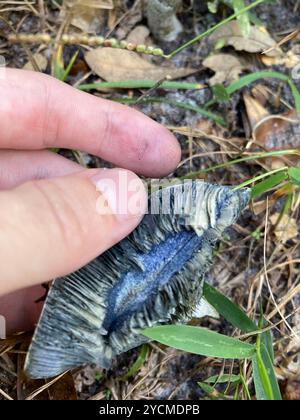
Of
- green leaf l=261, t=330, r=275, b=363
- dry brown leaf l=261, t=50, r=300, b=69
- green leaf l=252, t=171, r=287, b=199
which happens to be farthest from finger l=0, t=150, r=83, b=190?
dry brown leaf l=261, t=50, r=300, b=69

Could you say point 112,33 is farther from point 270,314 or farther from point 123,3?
point 270,314

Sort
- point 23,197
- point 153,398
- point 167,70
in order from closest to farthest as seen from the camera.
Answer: point 23,197 → point 153,398 → point 167,70

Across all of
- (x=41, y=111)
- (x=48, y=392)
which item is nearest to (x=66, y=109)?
(x=41, y=111)

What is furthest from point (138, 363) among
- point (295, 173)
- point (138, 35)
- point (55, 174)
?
point (138, 35)

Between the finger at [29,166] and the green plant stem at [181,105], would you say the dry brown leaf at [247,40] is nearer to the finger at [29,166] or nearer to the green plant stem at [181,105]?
the green plant stem at [181,105]

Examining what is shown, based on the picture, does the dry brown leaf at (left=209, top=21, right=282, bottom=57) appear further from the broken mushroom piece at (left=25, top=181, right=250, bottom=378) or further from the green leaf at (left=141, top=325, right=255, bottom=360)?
the green leaf at (left=141, top=325, right=255, bottom=360)
